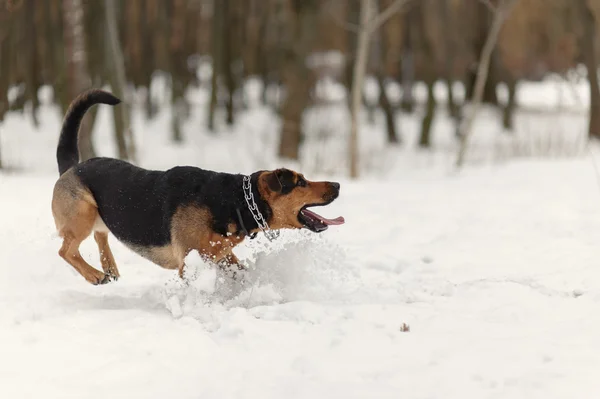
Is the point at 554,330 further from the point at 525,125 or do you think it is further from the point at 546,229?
the point at 525,125

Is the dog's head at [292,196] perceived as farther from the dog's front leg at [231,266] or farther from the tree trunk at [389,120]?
the tree trunk at [389,120]

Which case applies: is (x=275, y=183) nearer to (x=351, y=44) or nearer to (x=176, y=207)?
(x=176, y=207)

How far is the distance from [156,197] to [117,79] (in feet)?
29.6

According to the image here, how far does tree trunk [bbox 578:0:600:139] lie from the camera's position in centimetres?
1698

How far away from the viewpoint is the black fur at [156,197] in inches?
196

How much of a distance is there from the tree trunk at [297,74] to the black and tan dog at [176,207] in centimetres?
1002

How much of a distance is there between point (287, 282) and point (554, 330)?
200 cm

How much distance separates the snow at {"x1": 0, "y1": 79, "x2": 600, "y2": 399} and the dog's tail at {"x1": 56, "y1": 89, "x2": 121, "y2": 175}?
0.96 meters

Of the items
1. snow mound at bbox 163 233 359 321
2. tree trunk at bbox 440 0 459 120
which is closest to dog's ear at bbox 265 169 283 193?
snow mound at bbox 163 233 359 321

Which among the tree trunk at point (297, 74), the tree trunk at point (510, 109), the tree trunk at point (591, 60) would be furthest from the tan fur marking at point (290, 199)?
the tree trunk at point (510, 109)

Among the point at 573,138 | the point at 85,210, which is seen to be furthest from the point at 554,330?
the point at 573,138

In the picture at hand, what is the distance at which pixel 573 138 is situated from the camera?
20.5m

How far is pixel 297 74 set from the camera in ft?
50.6

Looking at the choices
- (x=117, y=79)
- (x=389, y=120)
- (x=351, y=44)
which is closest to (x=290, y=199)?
(x=117, y=79)
